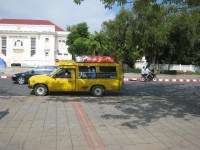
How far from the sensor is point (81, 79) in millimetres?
17000

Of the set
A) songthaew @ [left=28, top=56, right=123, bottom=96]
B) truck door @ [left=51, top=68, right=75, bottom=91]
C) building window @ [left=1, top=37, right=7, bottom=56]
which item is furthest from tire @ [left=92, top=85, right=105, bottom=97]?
building window @ [left=1, top=37, right=7, bottom=56]

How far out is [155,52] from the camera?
4100cm

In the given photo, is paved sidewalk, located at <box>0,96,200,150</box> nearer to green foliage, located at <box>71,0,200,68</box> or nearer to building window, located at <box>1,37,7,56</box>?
green foliage, located at <box>71,0,200,68</box>

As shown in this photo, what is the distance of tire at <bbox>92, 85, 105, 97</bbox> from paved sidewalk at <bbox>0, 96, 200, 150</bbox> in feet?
13.0

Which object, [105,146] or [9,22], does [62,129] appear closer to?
[105,146]

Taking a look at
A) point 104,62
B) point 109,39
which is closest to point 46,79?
point 104,62

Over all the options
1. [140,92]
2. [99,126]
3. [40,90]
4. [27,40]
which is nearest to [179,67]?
[140,92]

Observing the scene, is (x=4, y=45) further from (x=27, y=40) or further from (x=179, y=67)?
(x=179, y=67)

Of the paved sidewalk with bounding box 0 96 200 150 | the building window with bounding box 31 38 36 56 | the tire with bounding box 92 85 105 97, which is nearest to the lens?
the paved sidewalk with bounding box 0 96 200 150

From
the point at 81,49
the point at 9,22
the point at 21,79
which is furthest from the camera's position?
the point at 9,22

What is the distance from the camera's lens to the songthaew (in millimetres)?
16812

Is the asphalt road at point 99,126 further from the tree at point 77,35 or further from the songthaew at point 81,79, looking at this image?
the tree at point 77,35

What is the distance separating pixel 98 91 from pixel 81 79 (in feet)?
3.67

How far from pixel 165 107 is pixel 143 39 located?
25.9 meters
